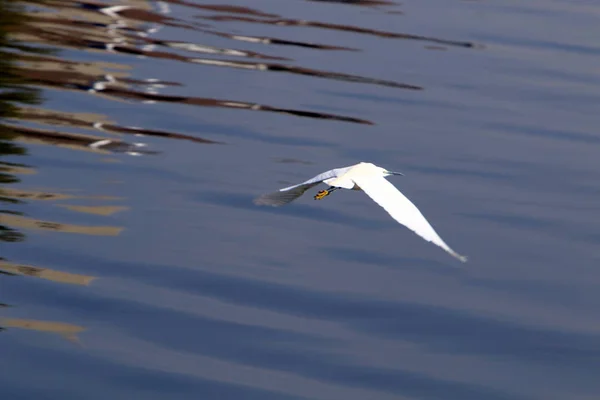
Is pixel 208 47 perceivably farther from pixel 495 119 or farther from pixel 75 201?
pixel 75 201

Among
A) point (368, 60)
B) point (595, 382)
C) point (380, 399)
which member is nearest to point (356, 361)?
point (380, 399)

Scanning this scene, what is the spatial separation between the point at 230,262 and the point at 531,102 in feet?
18.1

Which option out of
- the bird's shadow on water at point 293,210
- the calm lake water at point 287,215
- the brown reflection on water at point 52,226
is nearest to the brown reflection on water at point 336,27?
the calm lake water at point 287,215

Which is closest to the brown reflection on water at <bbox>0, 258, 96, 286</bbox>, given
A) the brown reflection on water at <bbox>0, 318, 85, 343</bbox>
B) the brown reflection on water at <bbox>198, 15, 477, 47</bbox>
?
the brown reflection on water at <bbox>0, 318, 85, 343</bbox>

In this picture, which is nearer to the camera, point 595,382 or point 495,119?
point 595,382

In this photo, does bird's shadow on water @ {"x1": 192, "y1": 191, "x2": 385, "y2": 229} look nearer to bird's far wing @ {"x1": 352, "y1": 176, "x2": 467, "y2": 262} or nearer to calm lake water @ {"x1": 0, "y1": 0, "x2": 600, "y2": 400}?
calm lake water @ {"x1": 0, "y1": 0, "x2": 600, "y2": 400}

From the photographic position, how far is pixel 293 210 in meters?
9.10

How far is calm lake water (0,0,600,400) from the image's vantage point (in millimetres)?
6895

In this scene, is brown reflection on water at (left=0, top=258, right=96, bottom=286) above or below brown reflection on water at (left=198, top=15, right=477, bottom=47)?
below

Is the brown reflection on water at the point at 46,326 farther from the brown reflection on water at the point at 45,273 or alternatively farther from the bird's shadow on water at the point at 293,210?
the bird's shadow on water at the point at 293,210

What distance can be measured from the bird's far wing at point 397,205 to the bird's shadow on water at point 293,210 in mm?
2532

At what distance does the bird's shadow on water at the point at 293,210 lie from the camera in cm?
891

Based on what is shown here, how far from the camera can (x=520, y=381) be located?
694 centimetres

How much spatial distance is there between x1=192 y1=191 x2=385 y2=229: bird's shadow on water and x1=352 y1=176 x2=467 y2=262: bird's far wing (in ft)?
8.31
